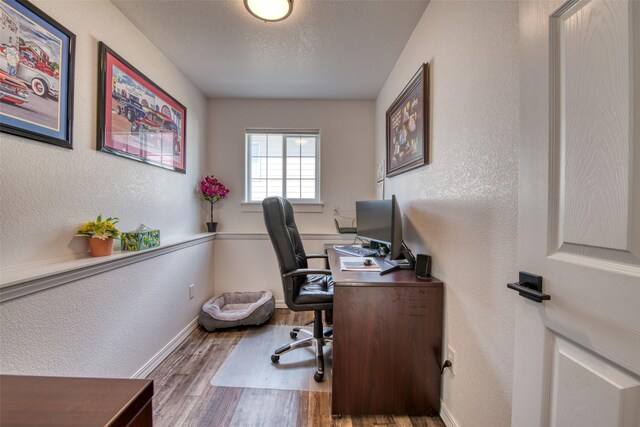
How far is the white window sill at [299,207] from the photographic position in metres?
3.05

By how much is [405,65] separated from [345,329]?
196cm

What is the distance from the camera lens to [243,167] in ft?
10.00

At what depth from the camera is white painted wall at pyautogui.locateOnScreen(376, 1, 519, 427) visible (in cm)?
95

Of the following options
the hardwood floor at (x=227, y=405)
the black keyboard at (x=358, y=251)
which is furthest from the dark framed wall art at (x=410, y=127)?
the hardwood floor at (x=227, y=405)

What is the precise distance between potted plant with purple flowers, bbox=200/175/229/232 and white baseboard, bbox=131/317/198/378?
1.01 metres

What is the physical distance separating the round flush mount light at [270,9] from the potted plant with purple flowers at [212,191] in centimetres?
174

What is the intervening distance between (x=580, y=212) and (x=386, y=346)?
1.11 metres

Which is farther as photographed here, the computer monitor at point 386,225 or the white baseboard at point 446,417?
the computer monitor at point 386,225

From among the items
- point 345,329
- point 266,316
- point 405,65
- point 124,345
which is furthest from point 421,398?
point 405,65

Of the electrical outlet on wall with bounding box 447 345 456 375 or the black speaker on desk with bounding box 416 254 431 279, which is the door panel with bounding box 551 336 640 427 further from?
the black speaker on desk with bounding box 416 254 431 279

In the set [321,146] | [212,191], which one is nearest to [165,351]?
[212,191]

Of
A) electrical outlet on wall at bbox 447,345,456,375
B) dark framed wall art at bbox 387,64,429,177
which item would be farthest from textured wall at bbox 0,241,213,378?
dark framed wall art at bbox 387,64,429,177

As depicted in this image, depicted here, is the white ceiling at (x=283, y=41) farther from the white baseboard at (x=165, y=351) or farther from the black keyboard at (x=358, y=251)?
the white baseboard at (x=165, y=351)

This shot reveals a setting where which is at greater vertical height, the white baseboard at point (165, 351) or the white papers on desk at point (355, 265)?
the white papers on desk at point (355, 265)
